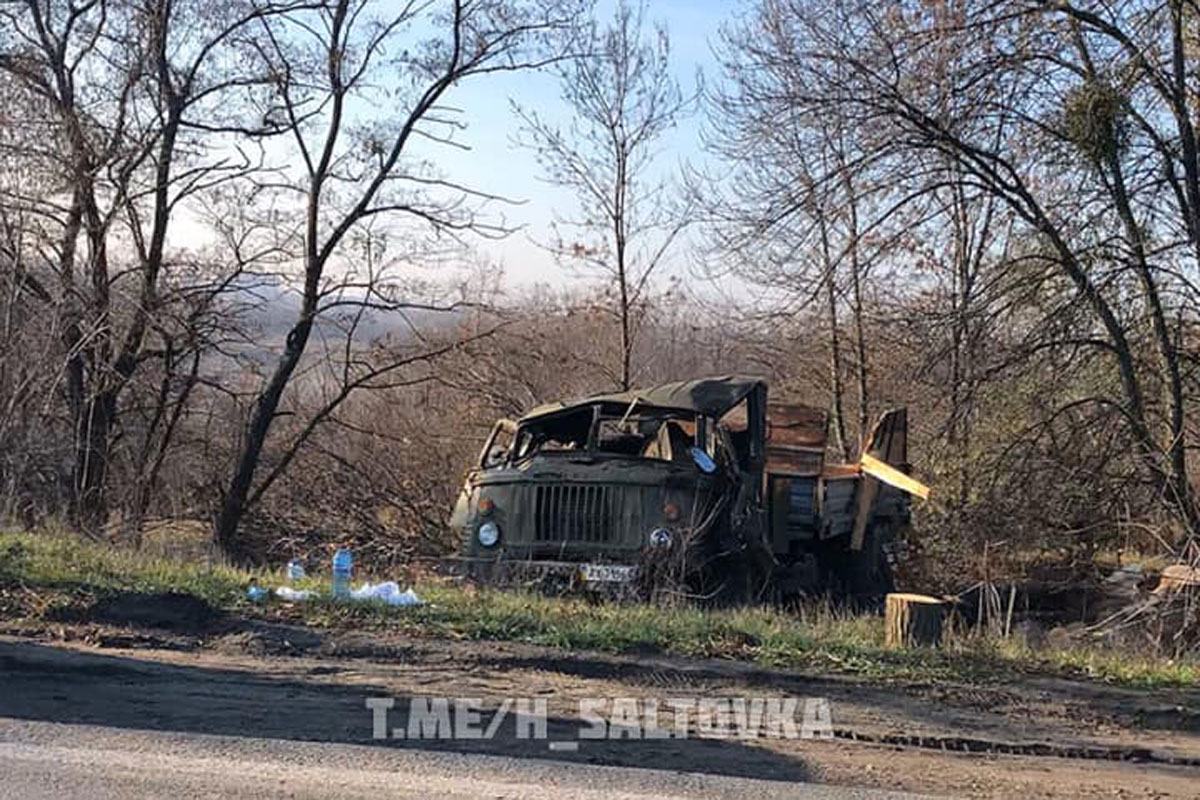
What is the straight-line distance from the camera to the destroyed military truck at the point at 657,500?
10.5m

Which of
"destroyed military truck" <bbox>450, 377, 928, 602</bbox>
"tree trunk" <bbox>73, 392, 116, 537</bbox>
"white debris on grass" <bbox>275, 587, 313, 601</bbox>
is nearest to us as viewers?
"white debris on grass" <bbox>275, 587, 313, 601</bbox>

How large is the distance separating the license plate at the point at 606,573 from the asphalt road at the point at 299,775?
5.37 m

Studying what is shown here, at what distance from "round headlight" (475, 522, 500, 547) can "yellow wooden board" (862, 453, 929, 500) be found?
452 cm

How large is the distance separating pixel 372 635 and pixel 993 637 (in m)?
3.80

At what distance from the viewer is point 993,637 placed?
7.67 meters

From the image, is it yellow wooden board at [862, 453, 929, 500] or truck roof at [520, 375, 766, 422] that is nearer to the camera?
truck roof at [520, 375, 766, 422]

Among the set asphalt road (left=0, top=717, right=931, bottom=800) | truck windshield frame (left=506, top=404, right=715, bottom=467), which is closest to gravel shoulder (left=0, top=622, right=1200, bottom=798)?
asphalt road (left=0, top=717, right=931, bottom=800)

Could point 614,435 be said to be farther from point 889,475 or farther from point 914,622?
point 914,622

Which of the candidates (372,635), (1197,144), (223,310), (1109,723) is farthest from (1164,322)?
(223,310)

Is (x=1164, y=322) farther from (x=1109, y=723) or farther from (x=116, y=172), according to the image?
(x=116, y=172)

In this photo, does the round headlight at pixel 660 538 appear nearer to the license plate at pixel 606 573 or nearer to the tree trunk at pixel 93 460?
the license plate at pixel 606 573

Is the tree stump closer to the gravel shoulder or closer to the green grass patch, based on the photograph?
the green grass patch

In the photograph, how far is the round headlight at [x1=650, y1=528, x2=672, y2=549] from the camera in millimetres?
10359

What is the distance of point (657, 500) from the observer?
10594 mm
